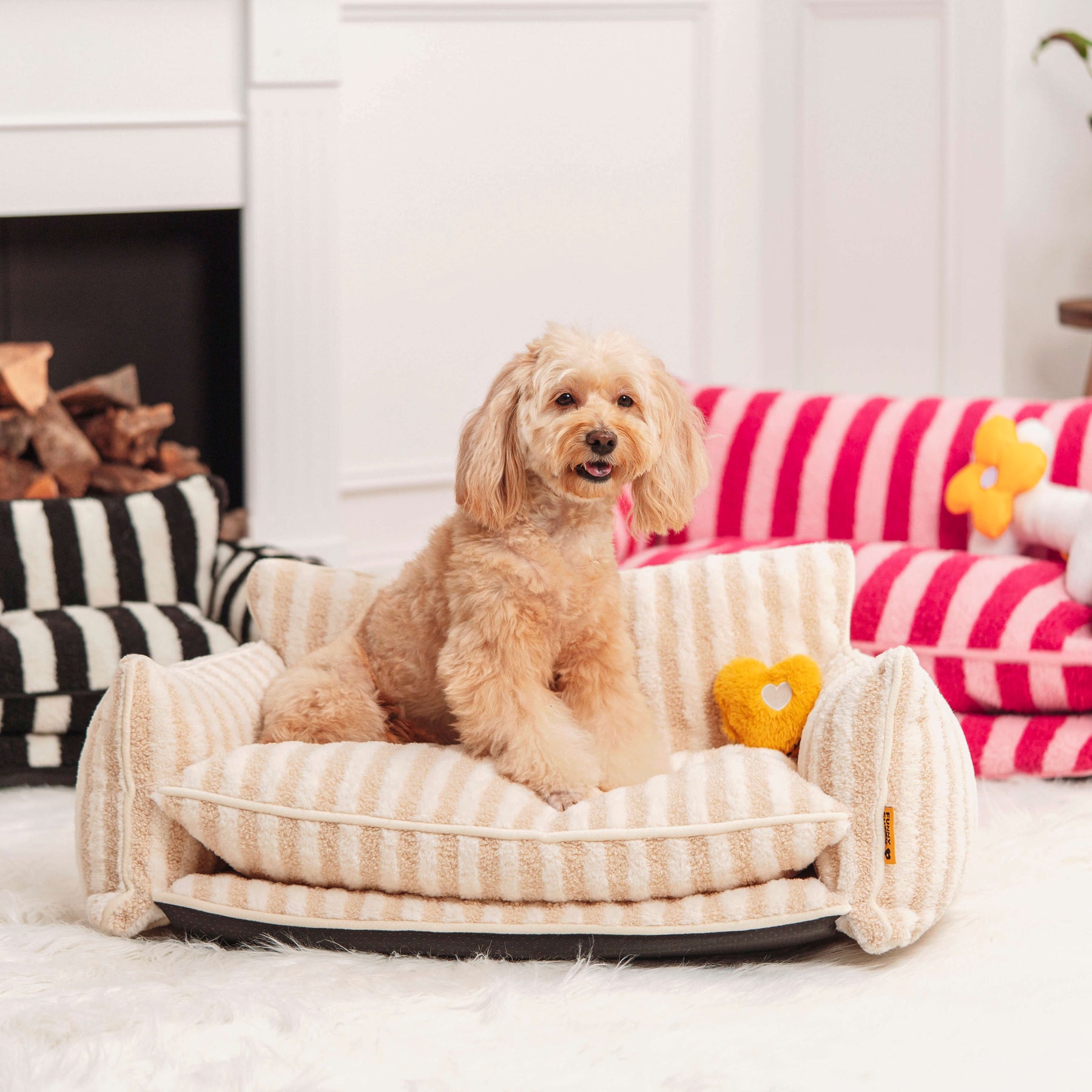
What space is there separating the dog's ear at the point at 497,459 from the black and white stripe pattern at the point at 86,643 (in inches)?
30.4

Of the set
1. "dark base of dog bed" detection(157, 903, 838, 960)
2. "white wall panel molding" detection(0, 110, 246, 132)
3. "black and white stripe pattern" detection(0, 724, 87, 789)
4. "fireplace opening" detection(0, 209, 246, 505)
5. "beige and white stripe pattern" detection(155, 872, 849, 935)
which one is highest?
"white wall panel molding" detection(0, 110, 246, 132)

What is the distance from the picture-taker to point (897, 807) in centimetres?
160

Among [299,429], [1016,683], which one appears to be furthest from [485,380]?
[1016,683]

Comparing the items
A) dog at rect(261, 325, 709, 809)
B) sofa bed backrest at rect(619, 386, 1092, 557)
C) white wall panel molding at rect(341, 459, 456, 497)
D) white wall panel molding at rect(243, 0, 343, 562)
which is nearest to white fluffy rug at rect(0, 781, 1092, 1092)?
dog at rect(261, 325, 709, 809)

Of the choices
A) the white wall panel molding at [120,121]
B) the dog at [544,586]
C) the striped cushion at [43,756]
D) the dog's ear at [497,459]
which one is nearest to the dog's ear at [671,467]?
the dog at [544,586]

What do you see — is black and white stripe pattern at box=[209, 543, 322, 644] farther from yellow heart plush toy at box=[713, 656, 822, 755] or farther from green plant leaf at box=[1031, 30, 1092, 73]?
green plant leaf at box=[1031, 30, 1092, 73]

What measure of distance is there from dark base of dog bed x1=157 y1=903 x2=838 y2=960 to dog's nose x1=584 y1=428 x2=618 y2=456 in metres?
0.58

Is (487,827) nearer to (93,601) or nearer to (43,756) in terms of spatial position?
(43,756)

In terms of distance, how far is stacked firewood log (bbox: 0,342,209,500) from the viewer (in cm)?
313

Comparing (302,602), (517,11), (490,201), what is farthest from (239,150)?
(302,602)

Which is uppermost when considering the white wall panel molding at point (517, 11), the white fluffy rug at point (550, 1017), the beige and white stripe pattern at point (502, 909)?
the white wall panel molding at point (517, 11)

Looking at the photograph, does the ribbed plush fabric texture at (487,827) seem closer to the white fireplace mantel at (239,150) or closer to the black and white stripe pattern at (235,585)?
the black and white stripe pattern at (235,585)

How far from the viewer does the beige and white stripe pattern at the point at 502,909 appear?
1.59 metres

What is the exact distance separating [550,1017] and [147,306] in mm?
2495
